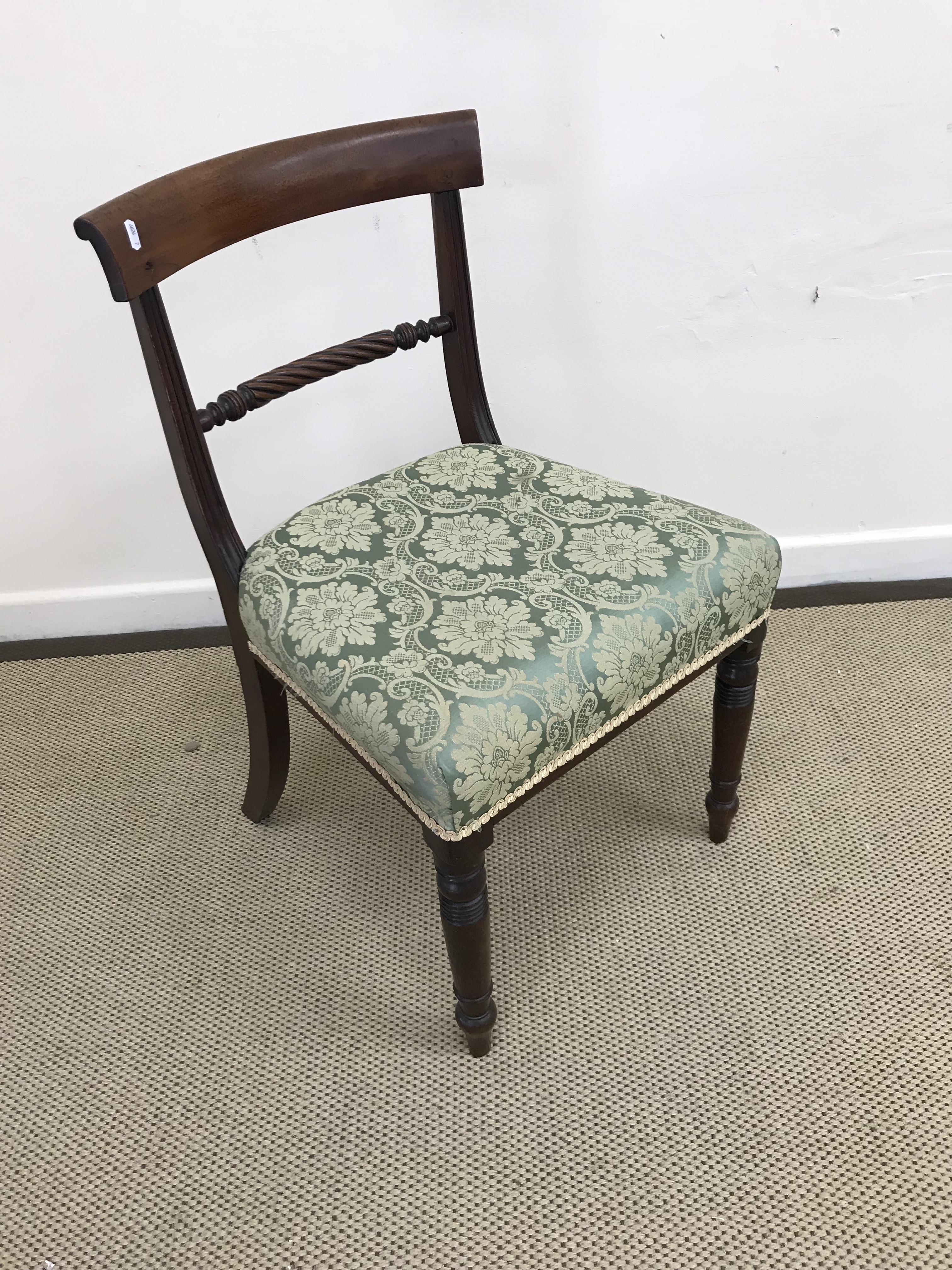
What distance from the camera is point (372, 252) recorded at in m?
1.28

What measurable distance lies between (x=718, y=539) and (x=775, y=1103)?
0.60 metres

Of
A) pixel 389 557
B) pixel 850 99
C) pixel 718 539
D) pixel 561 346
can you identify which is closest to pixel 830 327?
pixel 850 99

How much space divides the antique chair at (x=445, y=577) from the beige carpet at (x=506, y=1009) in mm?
141

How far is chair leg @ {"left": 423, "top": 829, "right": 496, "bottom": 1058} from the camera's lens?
829 mm

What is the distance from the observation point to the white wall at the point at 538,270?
1153 mm

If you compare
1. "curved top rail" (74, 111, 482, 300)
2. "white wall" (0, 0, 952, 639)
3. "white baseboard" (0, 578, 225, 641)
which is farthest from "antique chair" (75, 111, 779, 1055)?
"white baseboard" (0, 578, 225, 641)

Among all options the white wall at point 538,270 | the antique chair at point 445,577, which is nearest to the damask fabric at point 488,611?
the antique chair at point 445,577

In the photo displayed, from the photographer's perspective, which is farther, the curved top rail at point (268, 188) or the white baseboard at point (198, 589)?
the white baseboard at point (198, 589)

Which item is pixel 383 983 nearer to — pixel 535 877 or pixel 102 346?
pixel 535 877

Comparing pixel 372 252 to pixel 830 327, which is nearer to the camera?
pixel 372 252

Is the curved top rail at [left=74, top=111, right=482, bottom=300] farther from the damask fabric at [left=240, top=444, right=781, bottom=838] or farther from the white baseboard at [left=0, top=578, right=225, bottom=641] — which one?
the white baseboard at [left=0, top=578, right=225, bottom=641]

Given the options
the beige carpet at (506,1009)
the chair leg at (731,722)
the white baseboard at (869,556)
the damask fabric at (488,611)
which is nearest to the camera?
the damask fabric at (488,611)

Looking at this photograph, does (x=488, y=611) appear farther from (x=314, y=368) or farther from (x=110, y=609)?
(x=110, y=609)

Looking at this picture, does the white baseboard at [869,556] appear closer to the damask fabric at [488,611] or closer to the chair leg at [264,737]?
the damask fabric at [488,611]
